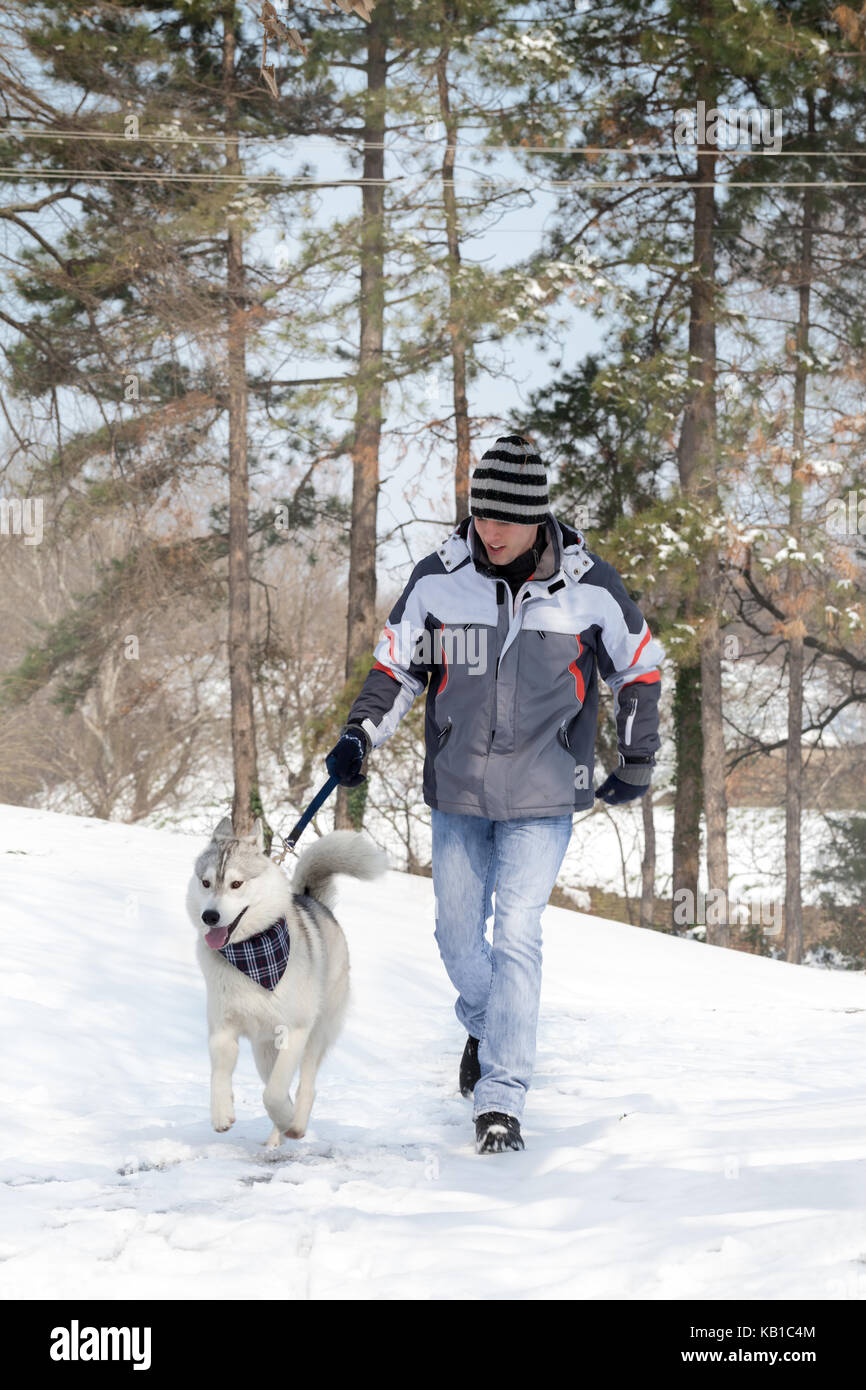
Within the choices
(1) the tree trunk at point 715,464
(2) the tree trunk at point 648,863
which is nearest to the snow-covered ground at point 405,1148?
(1) the tree trunk at point 715,464

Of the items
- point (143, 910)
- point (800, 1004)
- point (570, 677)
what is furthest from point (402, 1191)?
point (800, 1004)

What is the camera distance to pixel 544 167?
54.2ft

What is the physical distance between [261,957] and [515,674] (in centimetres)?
108

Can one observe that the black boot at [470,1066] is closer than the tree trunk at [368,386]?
Yes

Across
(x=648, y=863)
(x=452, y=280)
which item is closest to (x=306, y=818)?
(x=452, y=280)

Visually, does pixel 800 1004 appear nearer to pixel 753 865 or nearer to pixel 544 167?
pixel 544 167

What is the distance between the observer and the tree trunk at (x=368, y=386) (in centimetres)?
1577

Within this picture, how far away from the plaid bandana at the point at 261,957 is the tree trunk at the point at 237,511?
1260cm

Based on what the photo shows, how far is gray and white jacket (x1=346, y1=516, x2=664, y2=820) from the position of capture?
347cm

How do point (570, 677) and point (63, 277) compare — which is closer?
point (570, 677)

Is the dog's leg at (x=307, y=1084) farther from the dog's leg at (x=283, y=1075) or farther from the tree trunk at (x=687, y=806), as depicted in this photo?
the tree trunk at (x=687, y=806)

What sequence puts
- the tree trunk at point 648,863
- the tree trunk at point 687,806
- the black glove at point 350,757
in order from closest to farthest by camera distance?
1. the black glove at point 350,757
2. the tree trunk at point 687,806
3. the tree trunk at point 648,863

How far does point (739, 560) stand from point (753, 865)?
8.63 m

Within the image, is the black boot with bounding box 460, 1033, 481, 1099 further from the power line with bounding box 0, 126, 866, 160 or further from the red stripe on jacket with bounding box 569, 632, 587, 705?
the power line with bounding box 0, 126, 866, 160
